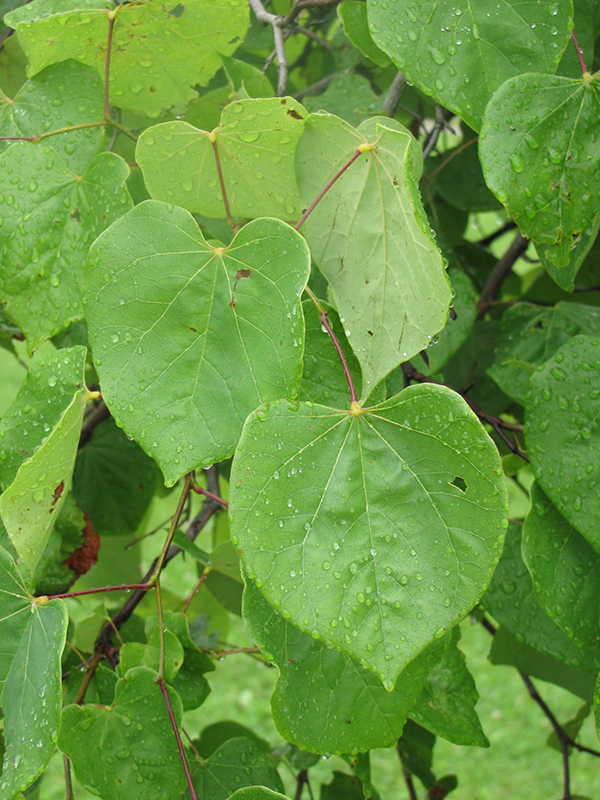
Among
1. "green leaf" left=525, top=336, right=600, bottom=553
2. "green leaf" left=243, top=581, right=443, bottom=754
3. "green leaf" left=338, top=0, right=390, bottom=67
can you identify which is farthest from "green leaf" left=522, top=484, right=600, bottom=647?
"green leaf" left=338, top=0, right=390, bottom=67

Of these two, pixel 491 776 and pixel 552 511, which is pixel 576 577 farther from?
pixel 491 776

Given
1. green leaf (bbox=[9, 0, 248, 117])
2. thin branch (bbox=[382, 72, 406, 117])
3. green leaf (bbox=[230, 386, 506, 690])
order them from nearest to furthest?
1. green leaf (bbox=[230, 386, 506, 690])
2. green leaf (bbox=[9, 0, 248, 117])
3. thin branch (bbox=[382, 72, 406, 117])

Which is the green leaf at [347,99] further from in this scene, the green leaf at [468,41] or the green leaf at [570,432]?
the green leaf at [570,432]

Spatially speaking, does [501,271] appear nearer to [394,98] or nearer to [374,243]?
[394,98]

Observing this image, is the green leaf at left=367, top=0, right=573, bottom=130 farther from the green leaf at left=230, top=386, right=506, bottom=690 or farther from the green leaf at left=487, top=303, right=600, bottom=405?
the green leaf at left=487, top=303, right=600, bottom=405

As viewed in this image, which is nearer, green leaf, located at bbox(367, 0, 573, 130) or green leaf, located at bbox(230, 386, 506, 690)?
green leaf, located at bbox(230, 386, 506, 690)

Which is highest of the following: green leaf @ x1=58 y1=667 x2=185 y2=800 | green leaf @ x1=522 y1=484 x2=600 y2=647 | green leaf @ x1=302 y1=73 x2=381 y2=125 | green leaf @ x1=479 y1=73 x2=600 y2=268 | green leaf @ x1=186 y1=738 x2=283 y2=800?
green leaf @ x1=479 y1=73 x2=600 y2=268

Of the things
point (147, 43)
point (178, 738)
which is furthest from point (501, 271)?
point (178, 738)
